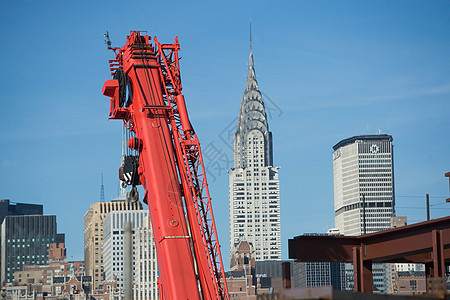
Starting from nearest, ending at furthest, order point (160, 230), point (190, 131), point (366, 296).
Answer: point (366, 296)
point (160, 230)
point (190, 131)

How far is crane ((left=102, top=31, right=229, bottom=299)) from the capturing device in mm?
45812

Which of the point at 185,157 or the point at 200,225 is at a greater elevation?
the point at 185,157

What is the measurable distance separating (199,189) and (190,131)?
3140 mm

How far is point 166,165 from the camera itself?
158ft

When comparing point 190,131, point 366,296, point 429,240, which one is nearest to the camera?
point 366,296

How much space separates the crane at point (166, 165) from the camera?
45812mm

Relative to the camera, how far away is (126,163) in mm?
49938

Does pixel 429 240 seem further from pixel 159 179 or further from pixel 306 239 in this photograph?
pixel 159 179

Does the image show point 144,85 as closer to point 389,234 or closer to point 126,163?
point 126,163

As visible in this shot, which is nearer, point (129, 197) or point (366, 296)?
point (366, 296)

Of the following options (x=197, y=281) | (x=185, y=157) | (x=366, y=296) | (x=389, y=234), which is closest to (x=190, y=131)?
(x=185, y=157)

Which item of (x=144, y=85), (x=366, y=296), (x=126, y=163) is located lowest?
(x=366, y=296)

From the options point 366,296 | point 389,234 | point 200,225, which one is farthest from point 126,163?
point 366,296

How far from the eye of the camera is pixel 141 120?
4931cm
